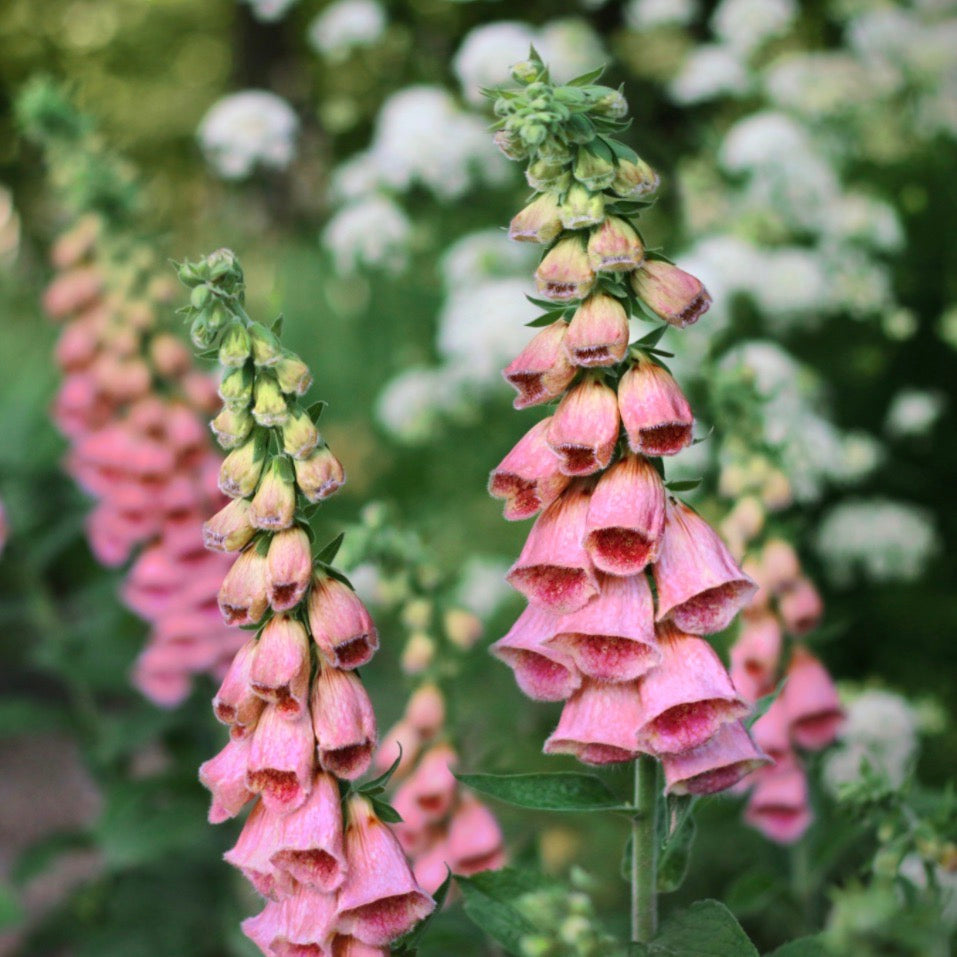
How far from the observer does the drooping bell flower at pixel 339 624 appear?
104 centimetres

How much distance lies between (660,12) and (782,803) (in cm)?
238

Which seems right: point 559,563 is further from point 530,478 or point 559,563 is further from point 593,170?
point 593,170

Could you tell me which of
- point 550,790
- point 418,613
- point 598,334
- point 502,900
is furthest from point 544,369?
point 418,613

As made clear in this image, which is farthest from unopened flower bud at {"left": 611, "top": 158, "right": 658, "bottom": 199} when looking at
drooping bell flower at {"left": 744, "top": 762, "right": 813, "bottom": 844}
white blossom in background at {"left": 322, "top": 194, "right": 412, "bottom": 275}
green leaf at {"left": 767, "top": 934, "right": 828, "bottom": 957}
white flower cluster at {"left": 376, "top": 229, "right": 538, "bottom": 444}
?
white blossom in background at {"left": 322, "top": 194, "right": 412, "bottom": 275}

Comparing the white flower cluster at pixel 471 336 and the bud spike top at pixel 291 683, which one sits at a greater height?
the white flower cluster at pixel 471 336

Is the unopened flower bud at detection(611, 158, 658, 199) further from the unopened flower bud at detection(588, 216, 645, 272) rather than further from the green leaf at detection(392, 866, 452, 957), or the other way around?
the green leaf at detection(392, 866, 452, 957)

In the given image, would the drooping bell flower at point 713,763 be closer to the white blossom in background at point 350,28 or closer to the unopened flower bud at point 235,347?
the unopened flower bud at point 235,347

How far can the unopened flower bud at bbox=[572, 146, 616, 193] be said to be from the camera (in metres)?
0.96

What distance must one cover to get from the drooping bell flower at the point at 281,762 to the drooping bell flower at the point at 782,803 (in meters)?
0.87

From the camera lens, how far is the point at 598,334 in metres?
0.98

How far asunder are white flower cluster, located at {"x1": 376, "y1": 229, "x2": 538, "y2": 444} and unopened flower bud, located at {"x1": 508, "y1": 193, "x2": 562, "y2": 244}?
184 centimetres

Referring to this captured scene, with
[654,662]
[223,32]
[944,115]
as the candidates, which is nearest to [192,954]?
[654,662]

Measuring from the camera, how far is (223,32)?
12133 millimetres

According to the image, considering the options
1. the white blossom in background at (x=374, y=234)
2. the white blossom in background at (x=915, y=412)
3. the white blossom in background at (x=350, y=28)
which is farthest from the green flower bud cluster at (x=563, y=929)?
the white blossom in background at (x=350, y=28)
